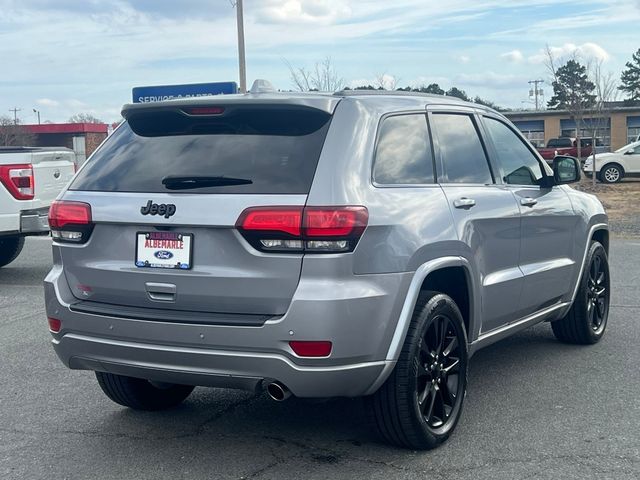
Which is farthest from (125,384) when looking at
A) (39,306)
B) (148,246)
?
(39,306)

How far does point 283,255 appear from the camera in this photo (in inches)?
153

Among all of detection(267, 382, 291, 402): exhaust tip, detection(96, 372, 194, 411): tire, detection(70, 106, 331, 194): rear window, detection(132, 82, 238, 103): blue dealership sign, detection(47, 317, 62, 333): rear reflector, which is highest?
detection(132, 82, 238, 103): blue dealership sign

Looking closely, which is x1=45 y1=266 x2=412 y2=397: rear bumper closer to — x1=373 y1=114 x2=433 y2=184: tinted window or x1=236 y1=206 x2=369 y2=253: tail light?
x1=236 y1=206 x2=369 y2=253: tail light

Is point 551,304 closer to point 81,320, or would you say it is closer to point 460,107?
point 460,107

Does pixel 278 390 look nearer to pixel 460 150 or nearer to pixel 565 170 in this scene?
pixel 460 150

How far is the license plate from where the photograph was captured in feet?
13.3

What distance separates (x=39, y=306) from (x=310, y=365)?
5730mm

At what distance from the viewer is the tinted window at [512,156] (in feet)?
18.3

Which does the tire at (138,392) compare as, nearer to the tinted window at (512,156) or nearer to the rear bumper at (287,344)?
the rear bumper at (287,344)


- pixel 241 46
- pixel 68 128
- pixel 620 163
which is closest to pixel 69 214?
pixel 241 46

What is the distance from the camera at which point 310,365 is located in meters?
3.89

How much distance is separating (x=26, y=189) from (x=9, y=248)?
152 centimetres

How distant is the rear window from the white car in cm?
2632

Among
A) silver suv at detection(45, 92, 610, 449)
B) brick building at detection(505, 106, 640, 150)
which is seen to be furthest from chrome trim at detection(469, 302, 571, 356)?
brick building at detection(505, 106, 640, 150)
